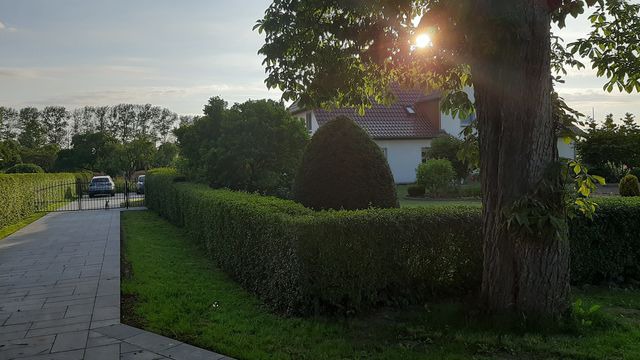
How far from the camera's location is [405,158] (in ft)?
112

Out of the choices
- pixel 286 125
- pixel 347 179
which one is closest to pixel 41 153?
pixel 286 125

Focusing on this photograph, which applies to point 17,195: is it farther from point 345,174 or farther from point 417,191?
point 417,191

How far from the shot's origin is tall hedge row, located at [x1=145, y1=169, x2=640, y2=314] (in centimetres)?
594

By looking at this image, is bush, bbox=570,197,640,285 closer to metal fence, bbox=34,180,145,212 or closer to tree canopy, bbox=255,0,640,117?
tree canopy, bbox=255,0,640,117

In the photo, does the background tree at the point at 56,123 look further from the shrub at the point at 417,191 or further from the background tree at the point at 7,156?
the shrub at the point at 417,191

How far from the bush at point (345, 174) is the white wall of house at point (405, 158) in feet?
80.7

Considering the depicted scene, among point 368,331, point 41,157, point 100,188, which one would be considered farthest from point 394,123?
point 41,157

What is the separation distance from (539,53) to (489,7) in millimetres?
814

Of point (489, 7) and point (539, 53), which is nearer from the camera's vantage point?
point (489, 7)

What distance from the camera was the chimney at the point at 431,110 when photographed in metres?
34.3

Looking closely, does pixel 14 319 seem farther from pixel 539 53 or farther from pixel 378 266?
pixel 539 53

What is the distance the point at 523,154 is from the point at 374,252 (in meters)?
1.97

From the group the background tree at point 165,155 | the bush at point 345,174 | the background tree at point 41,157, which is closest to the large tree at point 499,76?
the bush at point 345,174

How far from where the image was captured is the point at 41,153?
59.6 meters
